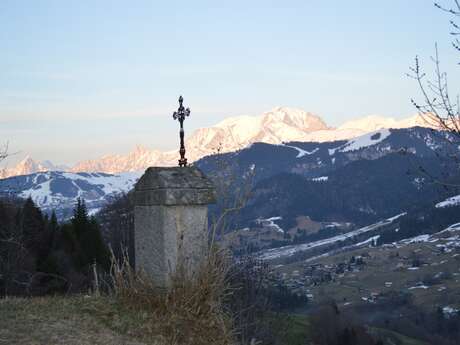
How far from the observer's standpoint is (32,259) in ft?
104

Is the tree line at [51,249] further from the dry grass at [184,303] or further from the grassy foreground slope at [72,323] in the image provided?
the dry grass at [184,303]

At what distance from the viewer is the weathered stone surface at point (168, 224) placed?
8.80m

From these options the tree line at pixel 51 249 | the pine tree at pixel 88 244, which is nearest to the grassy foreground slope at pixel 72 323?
the tree line at pixel 51 249

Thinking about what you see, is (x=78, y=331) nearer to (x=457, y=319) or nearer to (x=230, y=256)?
(x=230, y=256)

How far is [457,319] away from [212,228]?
11862 centimetres

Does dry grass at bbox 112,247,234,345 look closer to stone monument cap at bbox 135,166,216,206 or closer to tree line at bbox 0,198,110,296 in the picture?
stone monument cap at bbox 135,166,216,206

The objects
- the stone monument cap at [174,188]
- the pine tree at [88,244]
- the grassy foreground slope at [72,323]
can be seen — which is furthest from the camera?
the pine tree at [88,244]

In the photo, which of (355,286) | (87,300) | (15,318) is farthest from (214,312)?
(355,286)

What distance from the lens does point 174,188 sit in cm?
895

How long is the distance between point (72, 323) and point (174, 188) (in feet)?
7.50

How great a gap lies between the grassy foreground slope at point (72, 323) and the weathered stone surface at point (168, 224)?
2.54 ft

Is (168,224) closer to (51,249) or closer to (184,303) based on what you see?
(184,303)

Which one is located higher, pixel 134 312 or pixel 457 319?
pixel 134 312

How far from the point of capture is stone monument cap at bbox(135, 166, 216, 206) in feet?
29.2
